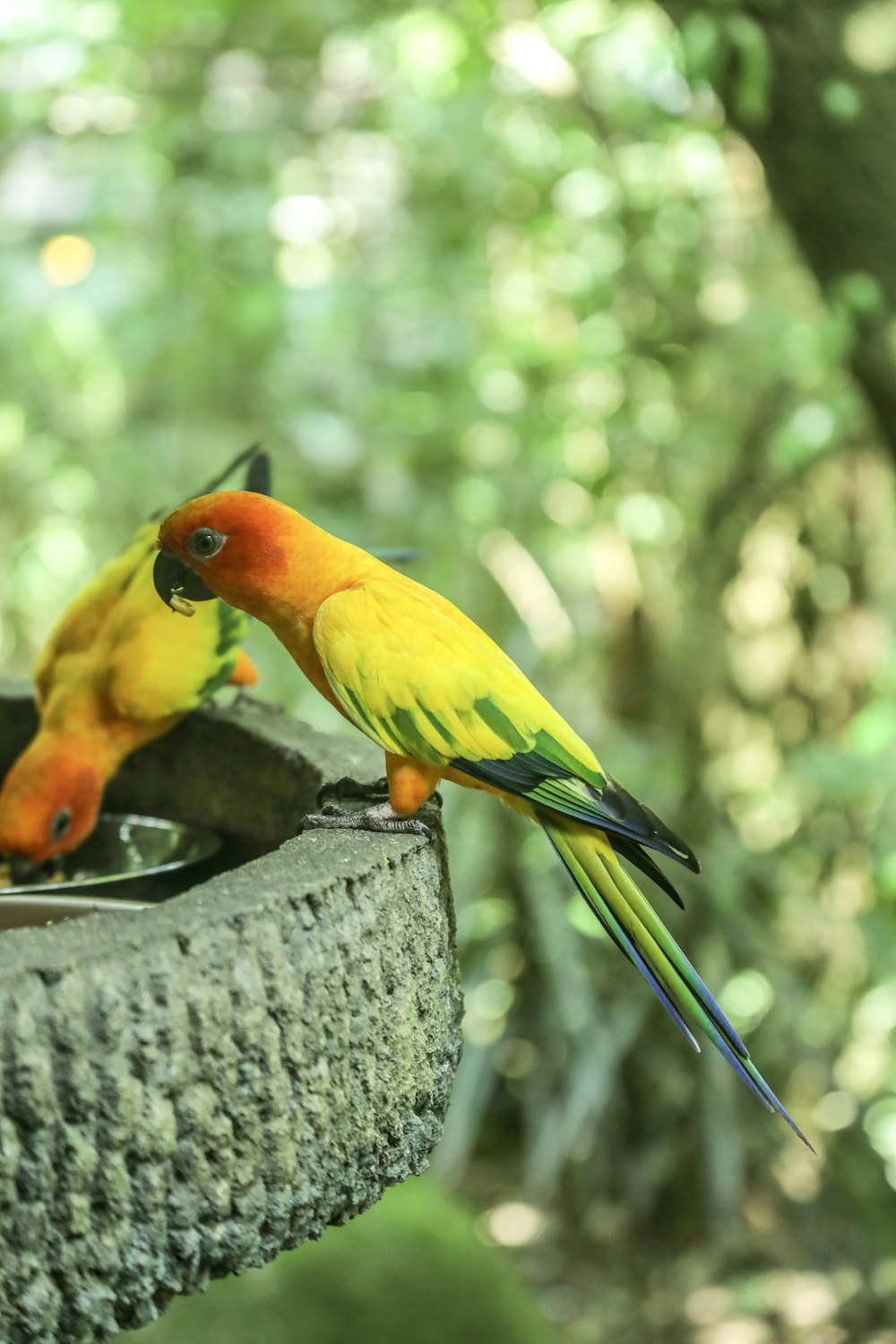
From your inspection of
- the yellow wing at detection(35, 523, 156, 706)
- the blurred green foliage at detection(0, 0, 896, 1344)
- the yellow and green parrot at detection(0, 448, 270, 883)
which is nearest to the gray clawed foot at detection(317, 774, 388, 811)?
the yellow and green parrot at detection(0, 448, 270, 883)

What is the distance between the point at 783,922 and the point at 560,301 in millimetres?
2093

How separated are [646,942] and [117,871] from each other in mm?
936

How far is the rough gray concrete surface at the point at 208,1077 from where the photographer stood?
934 mm

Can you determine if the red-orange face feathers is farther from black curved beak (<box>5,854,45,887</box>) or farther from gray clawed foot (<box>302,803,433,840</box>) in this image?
black curved beak (<box>5,854,45,887</box>)

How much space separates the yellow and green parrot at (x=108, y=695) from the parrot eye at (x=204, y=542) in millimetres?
538

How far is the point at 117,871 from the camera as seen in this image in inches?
74.6

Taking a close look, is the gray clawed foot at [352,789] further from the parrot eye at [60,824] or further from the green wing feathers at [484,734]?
the parrot eye at [60,824]

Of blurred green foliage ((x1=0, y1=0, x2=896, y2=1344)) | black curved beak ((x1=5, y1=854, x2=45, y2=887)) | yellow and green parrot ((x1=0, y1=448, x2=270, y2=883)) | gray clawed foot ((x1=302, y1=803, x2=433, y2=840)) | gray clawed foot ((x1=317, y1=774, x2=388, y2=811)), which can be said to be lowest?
blurred green foliage ((x1=0, y1=0, x2=896, y2=1344))

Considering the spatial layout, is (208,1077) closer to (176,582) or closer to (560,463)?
(176,582)

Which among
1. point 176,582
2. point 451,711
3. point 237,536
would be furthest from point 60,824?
point 451,711

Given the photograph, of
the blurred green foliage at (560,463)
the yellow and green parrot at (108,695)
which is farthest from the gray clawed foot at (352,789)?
the blurred green foliage at (560,463)

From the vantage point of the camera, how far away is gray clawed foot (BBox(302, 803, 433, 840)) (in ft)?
4.15

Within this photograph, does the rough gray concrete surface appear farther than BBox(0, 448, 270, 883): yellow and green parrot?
No

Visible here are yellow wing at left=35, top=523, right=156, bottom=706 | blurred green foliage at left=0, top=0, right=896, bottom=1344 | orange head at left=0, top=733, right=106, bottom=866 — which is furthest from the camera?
blurred green foliage at left=0, top=0, right=896, bottom=1344
